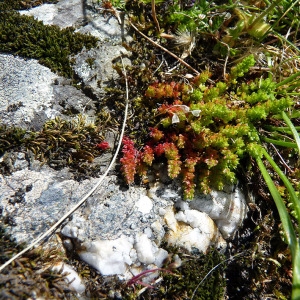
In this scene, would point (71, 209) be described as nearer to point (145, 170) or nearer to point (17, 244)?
point (17, 244)

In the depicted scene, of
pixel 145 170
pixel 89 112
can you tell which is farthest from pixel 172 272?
pixel 89 112

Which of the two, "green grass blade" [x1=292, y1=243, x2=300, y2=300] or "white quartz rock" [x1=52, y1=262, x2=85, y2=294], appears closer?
"green grass blade" [x1=292, y1=243, x2=300, y2=300]

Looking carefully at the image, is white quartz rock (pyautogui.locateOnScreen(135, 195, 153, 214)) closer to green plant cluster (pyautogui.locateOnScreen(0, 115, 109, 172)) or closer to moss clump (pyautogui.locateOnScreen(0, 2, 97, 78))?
green plant cluster (pyautogui.locateOnScreen(0, 115, 109, 172))

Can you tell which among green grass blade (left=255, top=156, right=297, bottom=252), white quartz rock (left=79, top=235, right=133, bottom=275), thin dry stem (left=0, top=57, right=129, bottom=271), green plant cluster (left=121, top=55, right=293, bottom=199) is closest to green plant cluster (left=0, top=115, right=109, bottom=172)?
thin dry stem (left=0, top=57, right=129, bottom=271)

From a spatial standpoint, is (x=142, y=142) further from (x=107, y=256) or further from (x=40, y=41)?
(x=40, y=41)

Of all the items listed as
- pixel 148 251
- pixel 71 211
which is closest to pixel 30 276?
pixel 71 211

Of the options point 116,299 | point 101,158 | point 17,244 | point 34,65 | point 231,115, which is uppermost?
point 231,115

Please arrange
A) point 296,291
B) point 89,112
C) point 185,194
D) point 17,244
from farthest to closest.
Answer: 1. point 89,112
2. point 185,194
3. point 17,244
4. point 296,291
